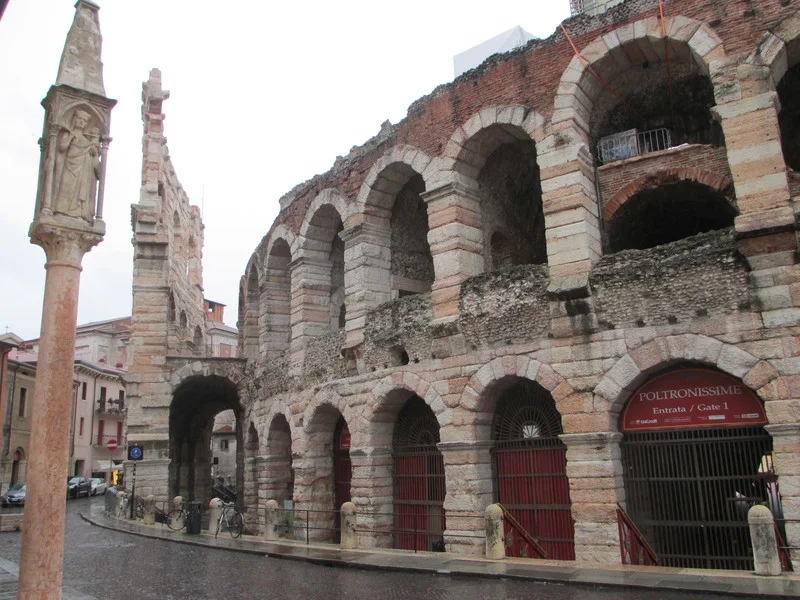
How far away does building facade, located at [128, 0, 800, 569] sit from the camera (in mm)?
10094

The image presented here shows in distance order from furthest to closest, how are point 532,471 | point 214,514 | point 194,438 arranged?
point 194,438 < point 214,514 < point 532,471

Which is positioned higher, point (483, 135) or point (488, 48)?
point (488, 48)

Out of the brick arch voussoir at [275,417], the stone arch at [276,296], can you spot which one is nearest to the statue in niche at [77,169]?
the brick arch voussoir at [275,417]

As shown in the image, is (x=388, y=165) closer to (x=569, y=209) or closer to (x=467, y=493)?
(x=569, y=209)

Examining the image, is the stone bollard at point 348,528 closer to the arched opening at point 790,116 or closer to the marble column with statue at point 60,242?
the marble column with statue at point 60,242

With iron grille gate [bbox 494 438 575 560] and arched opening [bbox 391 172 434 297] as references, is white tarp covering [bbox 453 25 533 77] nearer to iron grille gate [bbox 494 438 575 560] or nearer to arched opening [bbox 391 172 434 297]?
arched opening [bbox 391 172 434 297]

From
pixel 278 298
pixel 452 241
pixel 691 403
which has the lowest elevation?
pixel 691 403

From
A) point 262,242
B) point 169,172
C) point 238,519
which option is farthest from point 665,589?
point 169,172

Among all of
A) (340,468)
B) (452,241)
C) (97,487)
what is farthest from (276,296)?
(97,487)

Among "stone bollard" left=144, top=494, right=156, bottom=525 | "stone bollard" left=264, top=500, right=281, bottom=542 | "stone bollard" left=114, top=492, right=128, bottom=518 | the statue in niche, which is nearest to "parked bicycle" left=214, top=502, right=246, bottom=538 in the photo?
"stone bollard" left=264, top=500, right=281, bottom=542

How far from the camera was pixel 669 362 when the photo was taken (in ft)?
34.0

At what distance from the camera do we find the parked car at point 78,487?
32.1 metres

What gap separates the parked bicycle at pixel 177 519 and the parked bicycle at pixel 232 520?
950 millimetres

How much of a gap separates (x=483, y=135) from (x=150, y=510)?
44.0 ft
